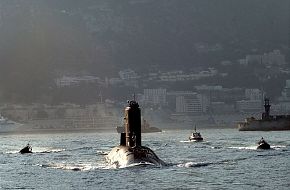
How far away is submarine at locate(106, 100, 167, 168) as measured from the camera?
169 ft

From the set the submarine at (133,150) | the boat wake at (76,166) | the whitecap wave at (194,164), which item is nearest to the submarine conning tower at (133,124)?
the submarine at (133,150)

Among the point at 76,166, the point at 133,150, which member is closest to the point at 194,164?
the point at 133,150

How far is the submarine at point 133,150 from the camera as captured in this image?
169ft

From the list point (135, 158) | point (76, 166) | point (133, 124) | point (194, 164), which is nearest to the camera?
point (135, 158)

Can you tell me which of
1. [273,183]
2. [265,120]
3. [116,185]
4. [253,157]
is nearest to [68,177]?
[116,185]

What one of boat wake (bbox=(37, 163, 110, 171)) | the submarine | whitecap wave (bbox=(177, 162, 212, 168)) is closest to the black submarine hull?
the submarine

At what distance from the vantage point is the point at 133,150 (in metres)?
53.7

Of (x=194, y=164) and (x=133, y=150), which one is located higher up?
(x=133, y=150)

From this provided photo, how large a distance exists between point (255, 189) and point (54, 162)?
28.6m

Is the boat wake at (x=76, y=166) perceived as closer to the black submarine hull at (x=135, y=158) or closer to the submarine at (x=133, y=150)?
the submarine at (x=133, y=150)

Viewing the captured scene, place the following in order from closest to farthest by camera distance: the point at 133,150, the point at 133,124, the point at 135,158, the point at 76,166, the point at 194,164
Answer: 1. the point at 135,158
2. the point at 133,150
3. the point at 194,164
4. the point at 76,166
5. the point at 133,124

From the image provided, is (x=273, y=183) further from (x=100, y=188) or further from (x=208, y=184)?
(x=100, y=188)

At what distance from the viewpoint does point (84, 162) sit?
62.0 m

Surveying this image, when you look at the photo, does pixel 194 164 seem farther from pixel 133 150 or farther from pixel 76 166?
pixel 76 166
